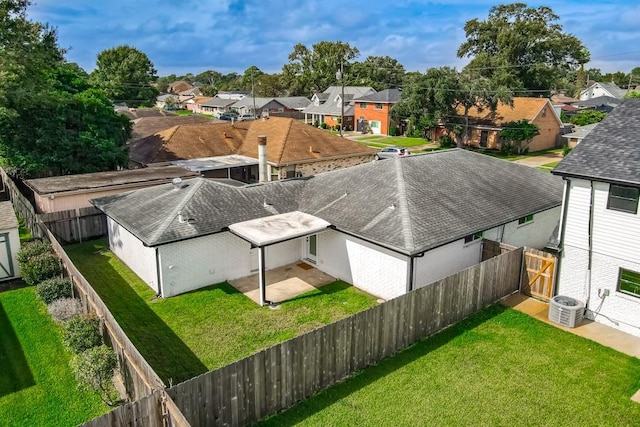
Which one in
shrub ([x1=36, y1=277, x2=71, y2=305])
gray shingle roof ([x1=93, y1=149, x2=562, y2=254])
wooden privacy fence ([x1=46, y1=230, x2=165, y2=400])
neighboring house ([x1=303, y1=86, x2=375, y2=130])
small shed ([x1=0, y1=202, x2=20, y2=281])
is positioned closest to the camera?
wooden privacy fence ([x1=46, y1=230, x2=165, y2=400])

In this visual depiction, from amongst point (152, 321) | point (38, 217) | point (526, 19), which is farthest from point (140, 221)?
point (526, 19)

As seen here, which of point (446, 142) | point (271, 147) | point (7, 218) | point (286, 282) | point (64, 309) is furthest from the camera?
point (446, 142)

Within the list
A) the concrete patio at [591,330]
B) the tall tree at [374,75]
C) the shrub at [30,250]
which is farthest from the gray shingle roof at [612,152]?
the tall tree at [374,75]

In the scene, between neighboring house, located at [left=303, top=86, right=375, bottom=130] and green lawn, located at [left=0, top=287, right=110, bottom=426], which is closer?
green lawn, located at [left=0, top=287, right=110, bottom=426]

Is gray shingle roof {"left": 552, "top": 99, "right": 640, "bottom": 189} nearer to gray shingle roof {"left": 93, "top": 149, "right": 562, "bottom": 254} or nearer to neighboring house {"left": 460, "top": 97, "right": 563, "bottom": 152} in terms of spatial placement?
gray shingle roof {"left": 93, "top": 149, "right": 562, "bottom": 254}

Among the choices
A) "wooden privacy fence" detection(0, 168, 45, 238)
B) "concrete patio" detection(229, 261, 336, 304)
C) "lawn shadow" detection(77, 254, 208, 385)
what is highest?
"wooden privacy fence" detection(0, 168, 45, 238)

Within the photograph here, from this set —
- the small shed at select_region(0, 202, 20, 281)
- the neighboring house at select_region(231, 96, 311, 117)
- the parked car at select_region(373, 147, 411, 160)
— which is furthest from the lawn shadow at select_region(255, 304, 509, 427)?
the neighboring house at select_region(231, 96, 311, 117)

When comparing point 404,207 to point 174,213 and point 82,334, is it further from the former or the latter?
point 82,334

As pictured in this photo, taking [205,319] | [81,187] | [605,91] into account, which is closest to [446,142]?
[81,187]
